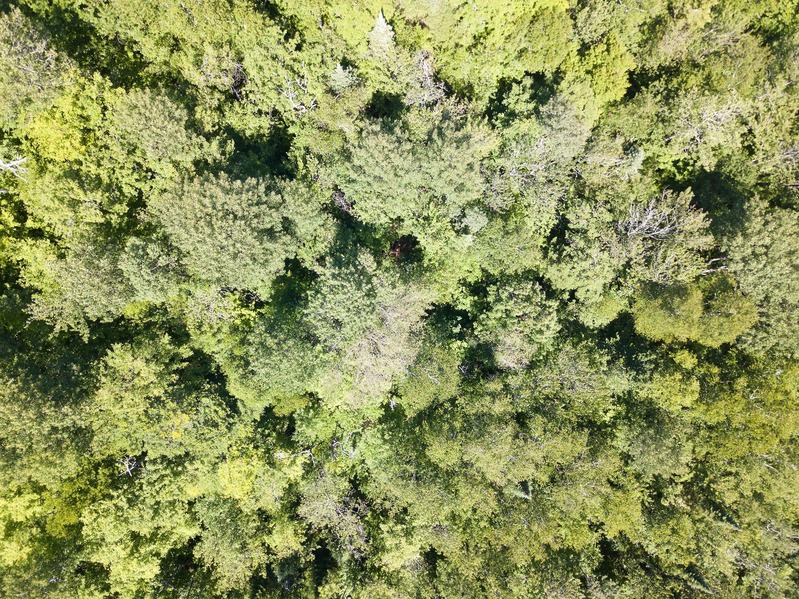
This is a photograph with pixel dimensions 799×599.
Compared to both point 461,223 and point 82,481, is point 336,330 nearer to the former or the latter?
point 461,223

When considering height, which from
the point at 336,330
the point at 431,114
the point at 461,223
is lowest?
the point at 336,330

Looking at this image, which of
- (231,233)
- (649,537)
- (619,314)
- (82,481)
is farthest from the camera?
(619,314)

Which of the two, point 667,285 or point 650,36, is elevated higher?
point 650,36

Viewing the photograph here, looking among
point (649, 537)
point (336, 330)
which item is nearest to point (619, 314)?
point (649, 537)

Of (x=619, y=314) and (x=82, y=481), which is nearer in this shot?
(x=82, y=481)

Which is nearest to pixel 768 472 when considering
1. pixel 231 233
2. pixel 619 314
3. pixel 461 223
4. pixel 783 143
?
pixel 619 314

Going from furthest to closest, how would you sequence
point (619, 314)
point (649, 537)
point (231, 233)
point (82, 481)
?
point (619, 314) → point (649, 537) → point (82, 481) → point (231, 233)
